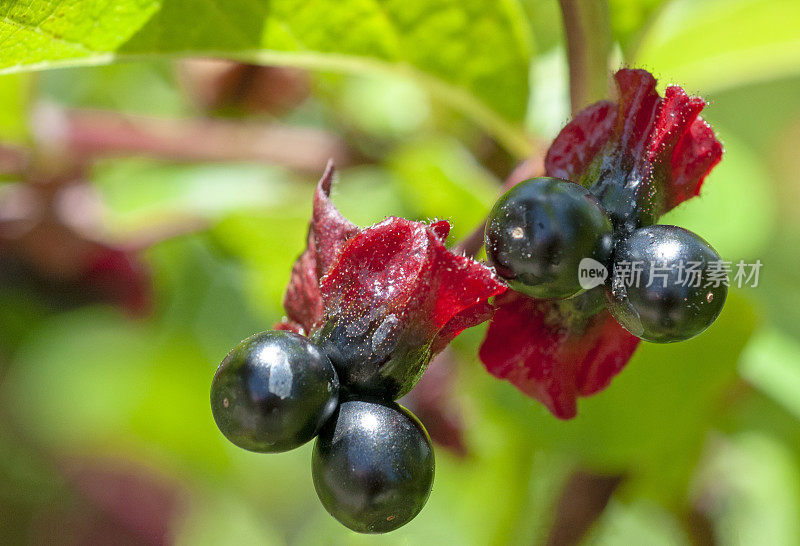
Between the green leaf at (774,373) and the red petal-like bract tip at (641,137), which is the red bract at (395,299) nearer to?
the red petal-like bract tip at (641,137)

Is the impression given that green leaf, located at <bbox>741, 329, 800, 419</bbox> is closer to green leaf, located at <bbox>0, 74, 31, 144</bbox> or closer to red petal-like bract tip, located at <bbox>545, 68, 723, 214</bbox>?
red petal-like bract tip, located at <bbox>545, 68, 723, 214</bbox>

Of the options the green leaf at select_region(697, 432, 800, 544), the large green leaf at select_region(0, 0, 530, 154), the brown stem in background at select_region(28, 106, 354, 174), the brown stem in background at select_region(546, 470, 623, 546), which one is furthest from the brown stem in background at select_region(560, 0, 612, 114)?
the green leaf at select_region(697, 432, 800, 544)

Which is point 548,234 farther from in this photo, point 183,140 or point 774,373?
point 183,140

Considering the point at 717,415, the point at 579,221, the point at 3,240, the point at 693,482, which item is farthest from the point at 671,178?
the point at 3,240

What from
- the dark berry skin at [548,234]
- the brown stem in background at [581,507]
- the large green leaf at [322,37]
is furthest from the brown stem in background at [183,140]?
the dark berry skin at [548,234]

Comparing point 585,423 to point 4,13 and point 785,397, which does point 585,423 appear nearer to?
point 785,397
